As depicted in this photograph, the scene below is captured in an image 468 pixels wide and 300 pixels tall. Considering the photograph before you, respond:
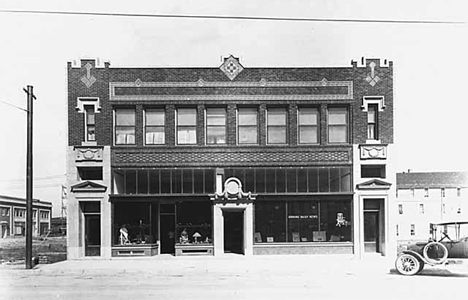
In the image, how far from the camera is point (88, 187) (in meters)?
28.0

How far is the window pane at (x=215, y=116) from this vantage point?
94.0 feet

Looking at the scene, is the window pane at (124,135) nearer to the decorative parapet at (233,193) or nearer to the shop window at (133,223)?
the shop window at (133,223)

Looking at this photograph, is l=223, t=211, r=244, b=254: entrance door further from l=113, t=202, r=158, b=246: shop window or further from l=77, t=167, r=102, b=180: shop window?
l=77, t=167, r=102, b=180: shop window

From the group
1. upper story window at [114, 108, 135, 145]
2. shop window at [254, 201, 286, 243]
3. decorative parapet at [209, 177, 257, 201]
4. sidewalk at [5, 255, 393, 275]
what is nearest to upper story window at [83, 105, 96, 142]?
upper story window at [114, 108, 135, 145]

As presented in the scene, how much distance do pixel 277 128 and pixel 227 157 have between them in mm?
2927

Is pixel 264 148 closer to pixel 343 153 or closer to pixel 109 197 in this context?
pixel 343 153

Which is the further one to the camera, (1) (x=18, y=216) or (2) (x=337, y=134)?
(1) (x=18, y=216)

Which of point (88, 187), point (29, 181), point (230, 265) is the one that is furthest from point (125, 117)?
point (230, 265)

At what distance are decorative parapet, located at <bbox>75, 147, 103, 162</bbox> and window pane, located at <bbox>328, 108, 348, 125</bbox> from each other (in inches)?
455

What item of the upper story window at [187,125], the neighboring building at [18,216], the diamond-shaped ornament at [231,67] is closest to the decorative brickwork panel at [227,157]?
the upper story window at [187,125]

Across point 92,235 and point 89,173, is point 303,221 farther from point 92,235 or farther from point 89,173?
point 89,173

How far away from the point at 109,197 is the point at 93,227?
1799 mm

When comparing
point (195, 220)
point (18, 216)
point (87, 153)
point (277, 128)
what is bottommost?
point (18, 216)

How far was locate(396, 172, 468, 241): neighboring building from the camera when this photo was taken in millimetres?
79188
